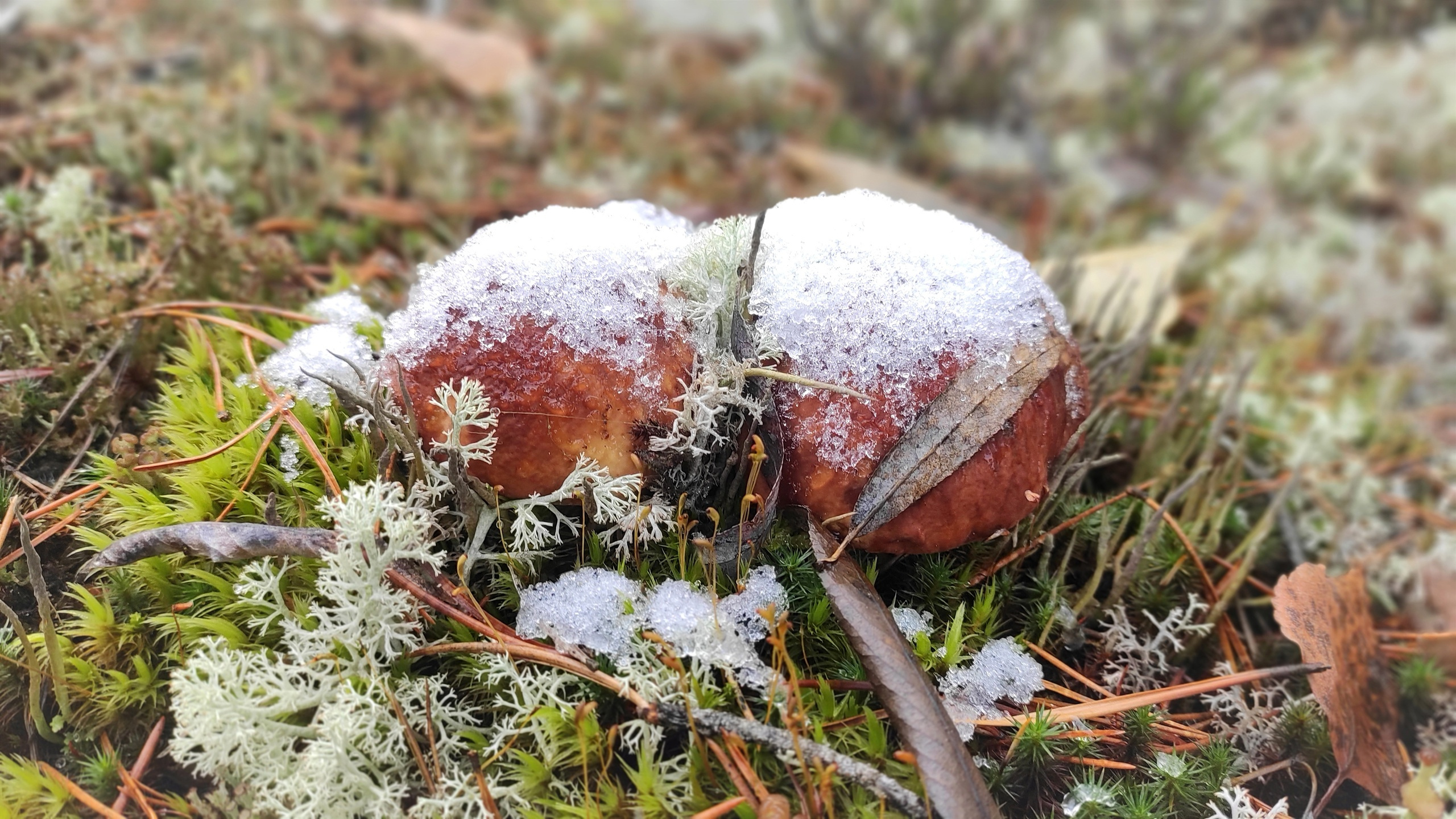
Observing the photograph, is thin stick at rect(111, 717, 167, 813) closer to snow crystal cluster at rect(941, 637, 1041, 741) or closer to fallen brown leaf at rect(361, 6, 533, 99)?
snow crystal cluster at rect(941, 637, 1041, 741)

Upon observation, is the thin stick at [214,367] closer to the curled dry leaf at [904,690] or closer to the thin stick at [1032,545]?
Result: the curled dry leaf at [904,690]

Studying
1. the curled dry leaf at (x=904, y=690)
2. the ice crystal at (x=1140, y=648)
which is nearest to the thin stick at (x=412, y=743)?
the curled dry leaf at (x=904, y=690)

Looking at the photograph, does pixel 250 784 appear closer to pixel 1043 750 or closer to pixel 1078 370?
pixel 1043 750

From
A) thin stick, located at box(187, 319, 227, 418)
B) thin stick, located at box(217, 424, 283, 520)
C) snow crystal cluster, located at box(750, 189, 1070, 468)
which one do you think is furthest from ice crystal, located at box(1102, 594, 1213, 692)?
thin stick, located at box(187, 319, 227, 418)

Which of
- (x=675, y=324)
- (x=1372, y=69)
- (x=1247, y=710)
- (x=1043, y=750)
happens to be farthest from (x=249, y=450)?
(x=1372, y=69)

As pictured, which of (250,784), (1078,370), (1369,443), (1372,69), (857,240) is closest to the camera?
(250,784)

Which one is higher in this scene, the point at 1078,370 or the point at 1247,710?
the point at 1078,370
